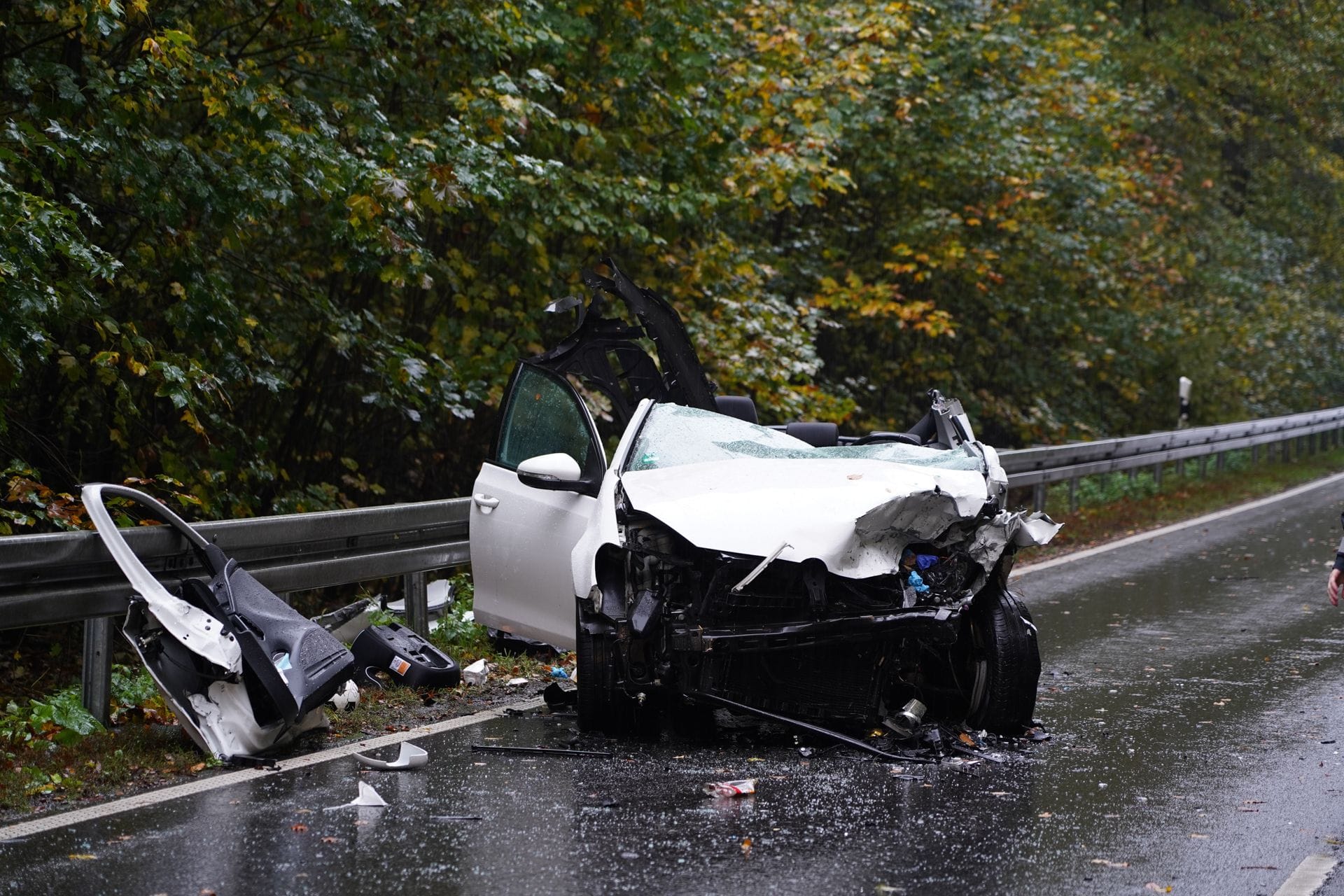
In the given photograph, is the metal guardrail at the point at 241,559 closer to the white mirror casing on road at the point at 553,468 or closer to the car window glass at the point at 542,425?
the car window glass at the point at 542,425

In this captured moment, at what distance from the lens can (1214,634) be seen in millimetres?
9984

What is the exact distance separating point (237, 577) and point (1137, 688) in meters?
4.73

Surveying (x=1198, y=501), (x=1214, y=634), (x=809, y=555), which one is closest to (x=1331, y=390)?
(x=1198, y=501)

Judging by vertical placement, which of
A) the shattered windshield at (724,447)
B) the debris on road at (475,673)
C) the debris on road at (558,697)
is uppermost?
the shattered windshield at (724,447)

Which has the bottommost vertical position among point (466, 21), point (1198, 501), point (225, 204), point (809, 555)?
point (1198, 501)

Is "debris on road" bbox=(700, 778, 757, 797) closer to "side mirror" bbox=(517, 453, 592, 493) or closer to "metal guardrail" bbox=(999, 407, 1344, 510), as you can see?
"side mirror" bbox=(517, 453, 592, 493)

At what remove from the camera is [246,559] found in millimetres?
7586

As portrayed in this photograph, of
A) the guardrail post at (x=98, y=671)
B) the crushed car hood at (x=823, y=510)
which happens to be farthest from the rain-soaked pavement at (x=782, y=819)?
the guardrail post at (x=98, y=671)

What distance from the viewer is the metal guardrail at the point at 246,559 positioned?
20.7ft

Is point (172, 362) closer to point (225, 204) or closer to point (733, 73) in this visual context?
point (225, 204)

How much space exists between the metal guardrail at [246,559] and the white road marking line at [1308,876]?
475 cm

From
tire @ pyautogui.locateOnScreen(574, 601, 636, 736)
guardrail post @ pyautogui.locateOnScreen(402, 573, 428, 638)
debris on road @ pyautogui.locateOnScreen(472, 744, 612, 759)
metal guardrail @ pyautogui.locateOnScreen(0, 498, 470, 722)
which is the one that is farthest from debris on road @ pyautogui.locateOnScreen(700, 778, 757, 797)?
guardrail post @ pyautogui.locateOnScreen(402, 573, 428, 638)

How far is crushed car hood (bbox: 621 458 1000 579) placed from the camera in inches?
249

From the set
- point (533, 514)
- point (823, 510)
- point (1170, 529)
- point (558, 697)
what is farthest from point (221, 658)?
point (1170, 529)
